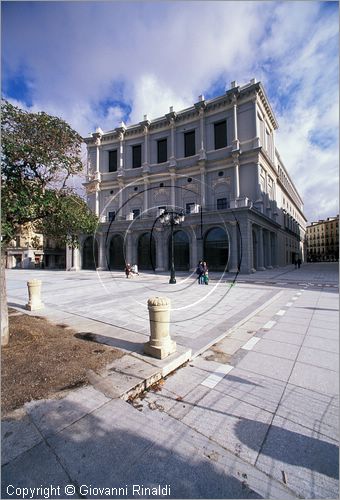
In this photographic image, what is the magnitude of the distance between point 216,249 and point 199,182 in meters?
10.6

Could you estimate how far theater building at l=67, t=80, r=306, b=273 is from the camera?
93.2ft

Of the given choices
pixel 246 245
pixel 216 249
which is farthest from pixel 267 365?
pixel 216 249

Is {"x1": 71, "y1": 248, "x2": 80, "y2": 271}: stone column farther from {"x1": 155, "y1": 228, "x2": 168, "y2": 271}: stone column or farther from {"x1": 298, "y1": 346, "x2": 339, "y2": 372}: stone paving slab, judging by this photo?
{"x1": 298, "y1": 346, "x2": 339, "y2": 372}: stone paving slab

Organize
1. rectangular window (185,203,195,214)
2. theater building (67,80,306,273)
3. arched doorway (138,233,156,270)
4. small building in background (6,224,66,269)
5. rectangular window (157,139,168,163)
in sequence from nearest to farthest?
theater building (67,80,306,273) < rectangular window (185,203,195,214) < arched doorway (138,233,156,270) < rectangular window (157,139,168,163) < small building in background (6,224,66,269)

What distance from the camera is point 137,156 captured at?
121 feet

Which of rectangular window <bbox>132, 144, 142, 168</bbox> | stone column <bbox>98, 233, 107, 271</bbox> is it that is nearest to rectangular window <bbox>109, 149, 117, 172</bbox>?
rectangular window <bbox>132, 144, 142, 168</bbox>

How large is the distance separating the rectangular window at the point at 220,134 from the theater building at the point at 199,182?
13 cm

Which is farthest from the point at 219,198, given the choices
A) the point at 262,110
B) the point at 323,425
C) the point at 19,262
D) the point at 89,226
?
the point at 19,262

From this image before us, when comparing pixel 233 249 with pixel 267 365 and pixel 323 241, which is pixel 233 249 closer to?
pixel 267 365

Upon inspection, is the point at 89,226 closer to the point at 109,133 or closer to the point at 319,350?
the point at 319,350

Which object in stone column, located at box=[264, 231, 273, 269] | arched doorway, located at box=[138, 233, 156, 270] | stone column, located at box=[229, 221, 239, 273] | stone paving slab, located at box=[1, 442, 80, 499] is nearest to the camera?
stone paving slab, located at box=[1, 442, 80, 499]

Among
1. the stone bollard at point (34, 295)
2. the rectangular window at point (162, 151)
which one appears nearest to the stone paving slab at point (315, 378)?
the stone bollard at point (34, 295)

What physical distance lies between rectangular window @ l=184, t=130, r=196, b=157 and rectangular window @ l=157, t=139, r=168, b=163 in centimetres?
302

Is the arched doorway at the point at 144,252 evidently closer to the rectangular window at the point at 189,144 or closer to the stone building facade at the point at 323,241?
the rectangular window at the point at 189,144
